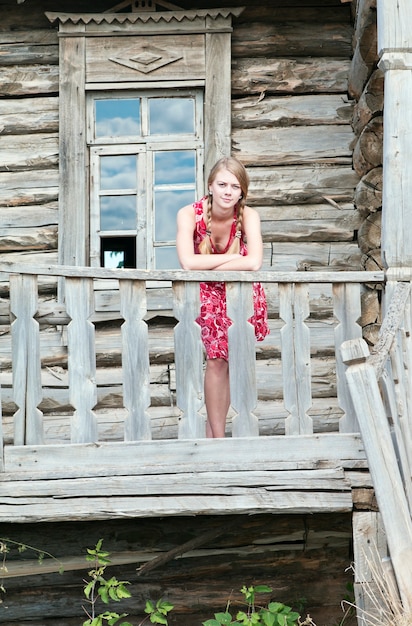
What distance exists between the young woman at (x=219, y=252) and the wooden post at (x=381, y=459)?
41.8 inches

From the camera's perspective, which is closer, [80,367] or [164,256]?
[80,367]

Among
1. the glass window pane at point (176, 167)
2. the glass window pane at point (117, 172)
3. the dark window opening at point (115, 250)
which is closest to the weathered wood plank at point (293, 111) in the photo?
the glass window pane at point (176, 167)

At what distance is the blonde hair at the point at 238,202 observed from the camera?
5.35 m

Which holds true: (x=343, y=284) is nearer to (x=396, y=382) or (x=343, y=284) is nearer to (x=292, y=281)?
(x=292, y=281)

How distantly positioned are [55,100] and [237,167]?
2617mm

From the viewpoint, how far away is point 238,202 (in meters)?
5.50

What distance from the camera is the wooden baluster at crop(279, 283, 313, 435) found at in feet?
16.8

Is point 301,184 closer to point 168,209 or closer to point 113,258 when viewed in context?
point 168,209

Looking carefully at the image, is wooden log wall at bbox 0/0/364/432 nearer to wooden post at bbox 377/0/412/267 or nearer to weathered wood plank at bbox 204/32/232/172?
weathered wood plank at bbox 204/32/232/172

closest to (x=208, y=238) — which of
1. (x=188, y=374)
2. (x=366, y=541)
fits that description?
(x=188, y=374)

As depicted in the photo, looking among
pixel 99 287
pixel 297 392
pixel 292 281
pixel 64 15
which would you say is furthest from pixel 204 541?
pixel 64 15

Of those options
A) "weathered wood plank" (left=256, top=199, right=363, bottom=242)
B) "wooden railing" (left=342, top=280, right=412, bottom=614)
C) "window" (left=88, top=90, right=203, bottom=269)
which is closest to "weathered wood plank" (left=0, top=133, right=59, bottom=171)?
"window" (left=88, top=90, right=203, bottom=269)

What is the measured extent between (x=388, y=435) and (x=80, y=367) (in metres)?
1.65

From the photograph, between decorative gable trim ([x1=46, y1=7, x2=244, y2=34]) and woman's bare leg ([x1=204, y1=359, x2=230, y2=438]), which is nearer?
woman's bare leg ([x1=204, y1=359, x2=230, y2=438])
